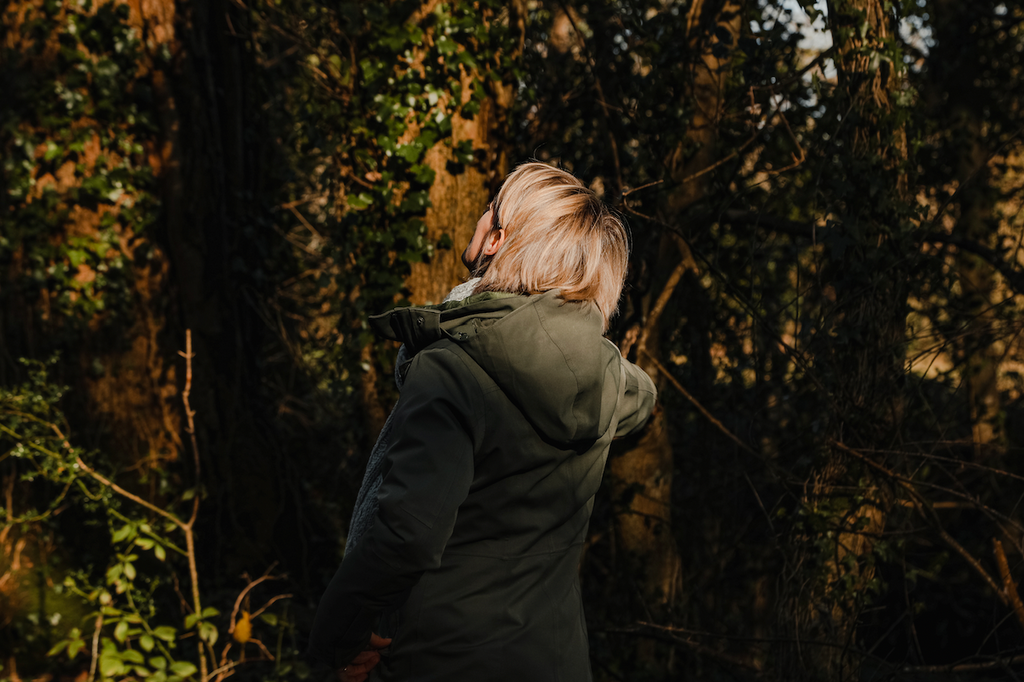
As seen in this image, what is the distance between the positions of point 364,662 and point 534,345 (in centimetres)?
75

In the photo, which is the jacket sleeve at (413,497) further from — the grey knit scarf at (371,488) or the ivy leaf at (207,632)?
the ivy leaf at (207,632)

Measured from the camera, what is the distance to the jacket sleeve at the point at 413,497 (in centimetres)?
136

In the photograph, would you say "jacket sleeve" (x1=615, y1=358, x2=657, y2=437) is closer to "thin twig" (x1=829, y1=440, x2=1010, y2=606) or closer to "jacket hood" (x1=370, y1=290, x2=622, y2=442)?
"jacket hood" (x1=370, y1=290, x2=622, y2=442)

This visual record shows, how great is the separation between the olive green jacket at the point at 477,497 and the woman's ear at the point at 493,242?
0.18m

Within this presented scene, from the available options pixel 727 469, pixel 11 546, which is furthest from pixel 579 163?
pixel 11 546

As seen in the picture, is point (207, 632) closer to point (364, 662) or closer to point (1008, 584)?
point (364, 662)

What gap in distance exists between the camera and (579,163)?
3.87m

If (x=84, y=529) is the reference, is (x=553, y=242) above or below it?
above

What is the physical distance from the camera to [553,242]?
1.55 metres

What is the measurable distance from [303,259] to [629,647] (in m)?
3.66

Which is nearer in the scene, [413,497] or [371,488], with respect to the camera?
[413,497]

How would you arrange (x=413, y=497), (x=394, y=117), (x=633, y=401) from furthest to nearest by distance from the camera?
(x=394, y=117) < (x=633, y=401) < (x=413, y=497)

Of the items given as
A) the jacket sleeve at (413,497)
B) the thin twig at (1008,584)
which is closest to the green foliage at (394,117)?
the jacket sleeve at (413,497)

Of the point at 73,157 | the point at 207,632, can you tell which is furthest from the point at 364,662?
the point at 73,157
